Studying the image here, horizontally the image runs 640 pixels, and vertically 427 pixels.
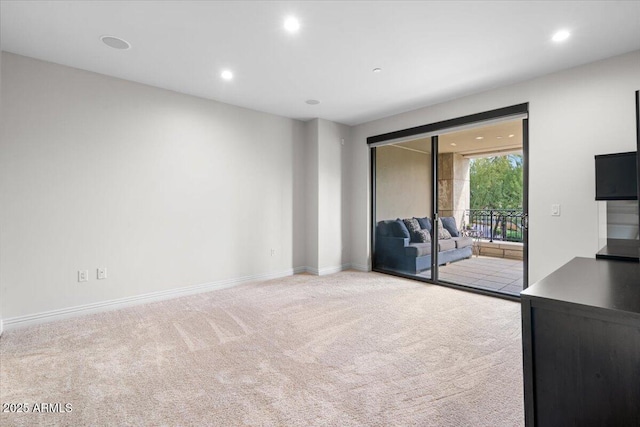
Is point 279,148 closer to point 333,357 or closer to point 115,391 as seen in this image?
point 333,357

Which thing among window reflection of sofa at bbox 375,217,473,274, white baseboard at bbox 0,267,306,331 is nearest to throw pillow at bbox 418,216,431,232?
window reflection of sofa at bbox 375,217,473,274

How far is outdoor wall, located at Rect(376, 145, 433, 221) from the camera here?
4.72 metres

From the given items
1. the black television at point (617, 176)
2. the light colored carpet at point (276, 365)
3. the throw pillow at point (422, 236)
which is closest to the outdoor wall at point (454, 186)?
the throw pillow at point (422, 236)

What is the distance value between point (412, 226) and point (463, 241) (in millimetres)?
805

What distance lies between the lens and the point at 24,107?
9.77ft

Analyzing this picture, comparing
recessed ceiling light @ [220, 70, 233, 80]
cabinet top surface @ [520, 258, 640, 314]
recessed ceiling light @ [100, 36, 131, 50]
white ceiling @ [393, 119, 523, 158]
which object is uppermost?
recessed ceiling light @ [220, 70, 233, 80]

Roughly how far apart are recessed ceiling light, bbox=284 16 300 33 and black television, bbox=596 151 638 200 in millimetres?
2861

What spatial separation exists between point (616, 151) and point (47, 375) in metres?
4.94

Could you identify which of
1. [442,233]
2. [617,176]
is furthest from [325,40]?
[442,233]

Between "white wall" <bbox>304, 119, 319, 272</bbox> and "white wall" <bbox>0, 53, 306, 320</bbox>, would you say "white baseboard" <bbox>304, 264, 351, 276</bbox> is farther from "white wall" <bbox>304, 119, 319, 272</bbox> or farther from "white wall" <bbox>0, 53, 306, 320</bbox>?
"white wall" <bbox>0, 53, 306, 320</bbox>

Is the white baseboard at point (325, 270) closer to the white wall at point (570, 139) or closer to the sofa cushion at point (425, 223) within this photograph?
the sofa cushion at point (425, 223)

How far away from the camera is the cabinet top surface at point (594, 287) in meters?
1.06

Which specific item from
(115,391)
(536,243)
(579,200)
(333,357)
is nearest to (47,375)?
(115,391)

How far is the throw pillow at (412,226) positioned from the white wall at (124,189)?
1992 mm
